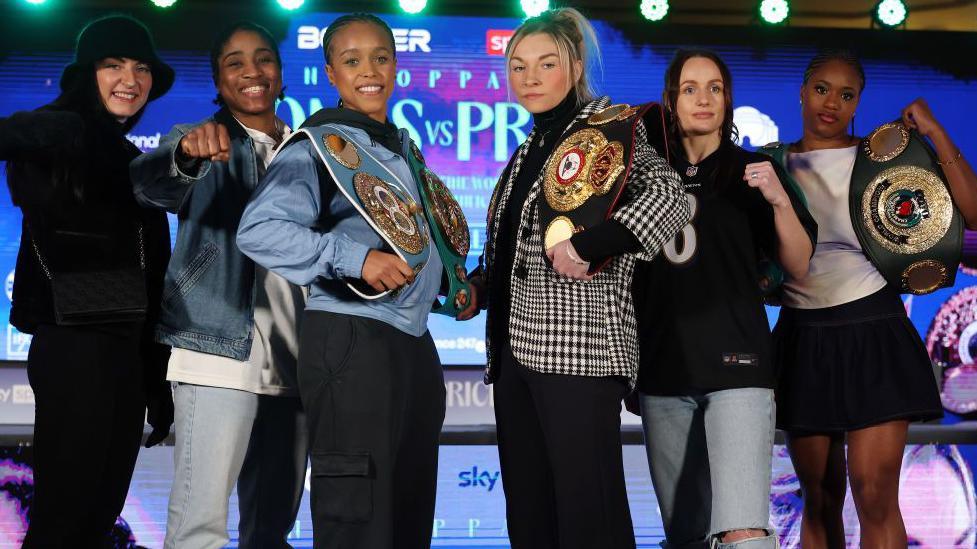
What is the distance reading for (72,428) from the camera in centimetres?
225

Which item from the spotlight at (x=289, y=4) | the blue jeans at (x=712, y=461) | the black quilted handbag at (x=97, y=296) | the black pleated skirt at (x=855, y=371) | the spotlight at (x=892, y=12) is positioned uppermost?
the spotlight at (x=289, y=4)

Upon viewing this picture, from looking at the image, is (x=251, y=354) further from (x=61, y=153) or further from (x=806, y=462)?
(x=806, y=462)

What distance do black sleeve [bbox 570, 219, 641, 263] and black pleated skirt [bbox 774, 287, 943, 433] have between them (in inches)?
31.2

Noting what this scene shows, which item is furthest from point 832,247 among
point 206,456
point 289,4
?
point 289,4

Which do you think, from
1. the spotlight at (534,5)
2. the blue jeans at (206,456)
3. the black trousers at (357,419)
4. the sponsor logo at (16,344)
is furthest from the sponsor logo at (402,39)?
the black trousers at (357,419)

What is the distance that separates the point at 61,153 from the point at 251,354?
0.64 metres

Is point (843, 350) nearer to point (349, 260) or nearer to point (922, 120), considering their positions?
point (922, 120)

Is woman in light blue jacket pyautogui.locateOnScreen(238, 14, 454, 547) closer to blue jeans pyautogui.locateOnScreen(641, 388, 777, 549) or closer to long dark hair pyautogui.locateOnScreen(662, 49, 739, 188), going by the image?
blue jeans pyautogui.locateOnScreen(641, 388, 777, 549)

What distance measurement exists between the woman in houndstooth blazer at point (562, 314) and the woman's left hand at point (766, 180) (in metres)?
0.21

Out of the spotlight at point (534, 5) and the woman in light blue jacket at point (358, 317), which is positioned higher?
the spotlight at point (534, 5)

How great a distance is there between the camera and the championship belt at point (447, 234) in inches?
87.6

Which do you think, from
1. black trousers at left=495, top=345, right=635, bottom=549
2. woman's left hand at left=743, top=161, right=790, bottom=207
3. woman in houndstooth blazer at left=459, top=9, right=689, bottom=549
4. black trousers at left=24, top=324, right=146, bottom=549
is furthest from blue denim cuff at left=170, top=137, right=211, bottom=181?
woman's left hand at left=743, top=161, right=790, bottom=207

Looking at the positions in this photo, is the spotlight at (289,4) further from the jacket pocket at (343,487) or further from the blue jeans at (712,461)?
the jacket pocket at (343,487)

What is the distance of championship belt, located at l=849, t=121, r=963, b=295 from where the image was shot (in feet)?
8.46
